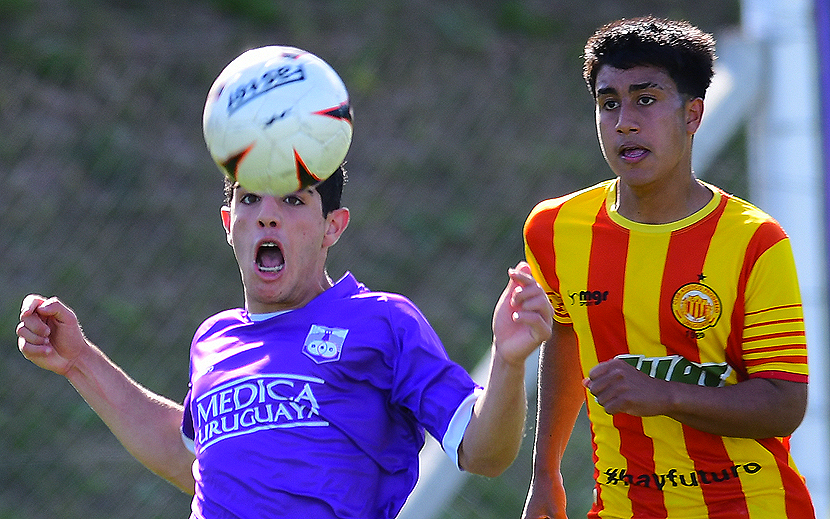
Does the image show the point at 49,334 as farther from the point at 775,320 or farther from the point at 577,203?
the point at 775,320

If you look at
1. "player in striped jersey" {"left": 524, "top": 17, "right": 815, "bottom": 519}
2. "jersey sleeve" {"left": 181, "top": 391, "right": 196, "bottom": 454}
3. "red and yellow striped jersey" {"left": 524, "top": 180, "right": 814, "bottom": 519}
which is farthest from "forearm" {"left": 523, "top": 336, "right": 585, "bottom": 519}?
"jersey sleeve" {"left": 181, "top": 391, "right": 196, "bottom": 454}

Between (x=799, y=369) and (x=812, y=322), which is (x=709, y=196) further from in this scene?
(x=812, y=322)

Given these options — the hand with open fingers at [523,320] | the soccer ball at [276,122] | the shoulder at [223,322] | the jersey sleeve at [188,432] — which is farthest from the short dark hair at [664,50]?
the jersey sleeve at [188,432]

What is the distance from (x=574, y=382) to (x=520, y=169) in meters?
4.72

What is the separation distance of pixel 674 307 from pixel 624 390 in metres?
0.36

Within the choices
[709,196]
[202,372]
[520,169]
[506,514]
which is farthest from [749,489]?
[520,169]

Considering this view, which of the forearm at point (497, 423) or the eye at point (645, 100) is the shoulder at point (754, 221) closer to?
the eye at point (645, 100)

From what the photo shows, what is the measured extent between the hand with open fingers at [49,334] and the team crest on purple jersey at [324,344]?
77 centimetres

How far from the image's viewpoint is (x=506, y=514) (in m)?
5.55

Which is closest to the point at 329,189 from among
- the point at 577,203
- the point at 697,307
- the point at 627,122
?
the point at 577,203

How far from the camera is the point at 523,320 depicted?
2256 millimetres

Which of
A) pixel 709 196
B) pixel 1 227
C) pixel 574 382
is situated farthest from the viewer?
pixel 1 227

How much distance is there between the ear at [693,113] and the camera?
9.50ft

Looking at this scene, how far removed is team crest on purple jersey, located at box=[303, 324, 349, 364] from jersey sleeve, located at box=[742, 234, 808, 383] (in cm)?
101
